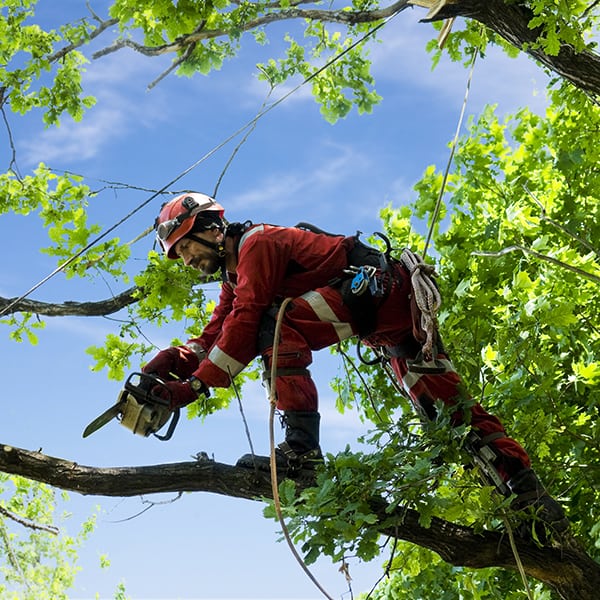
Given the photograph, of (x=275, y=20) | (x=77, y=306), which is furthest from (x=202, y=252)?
(x=275, y=20)

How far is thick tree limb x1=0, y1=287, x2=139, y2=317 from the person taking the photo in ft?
20.4

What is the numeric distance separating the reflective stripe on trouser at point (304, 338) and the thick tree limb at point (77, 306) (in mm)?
2662

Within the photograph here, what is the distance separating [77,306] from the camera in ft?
20.7

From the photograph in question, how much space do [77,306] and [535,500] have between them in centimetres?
381

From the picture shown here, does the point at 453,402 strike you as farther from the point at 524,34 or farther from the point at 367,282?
the point at 524,34

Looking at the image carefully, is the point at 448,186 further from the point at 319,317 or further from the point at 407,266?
the point at 319,317

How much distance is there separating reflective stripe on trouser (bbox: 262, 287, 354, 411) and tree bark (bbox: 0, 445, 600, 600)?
1.27 ft

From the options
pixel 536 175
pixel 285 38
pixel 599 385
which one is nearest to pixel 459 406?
pixel 599 385

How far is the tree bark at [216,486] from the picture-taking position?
140 inches

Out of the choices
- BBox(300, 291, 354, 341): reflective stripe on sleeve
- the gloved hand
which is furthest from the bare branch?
the gloved hand

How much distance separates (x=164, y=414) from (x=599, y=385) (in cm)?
346

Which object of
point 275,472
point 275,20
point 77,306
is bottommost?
point 275,472

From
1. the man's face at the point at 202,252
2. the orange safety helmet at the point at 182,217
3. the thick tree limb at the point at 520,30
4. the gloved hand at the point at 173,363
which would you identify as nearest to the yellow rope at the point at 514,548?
the gloved hand at the point at 173,363

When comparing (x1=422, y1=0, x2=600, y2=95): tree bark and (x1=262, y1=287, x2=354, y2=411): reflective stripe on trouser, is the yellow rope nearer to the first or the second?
(x1=262, y1=287, x2=354, y2=411): reflective stripe on trouser
